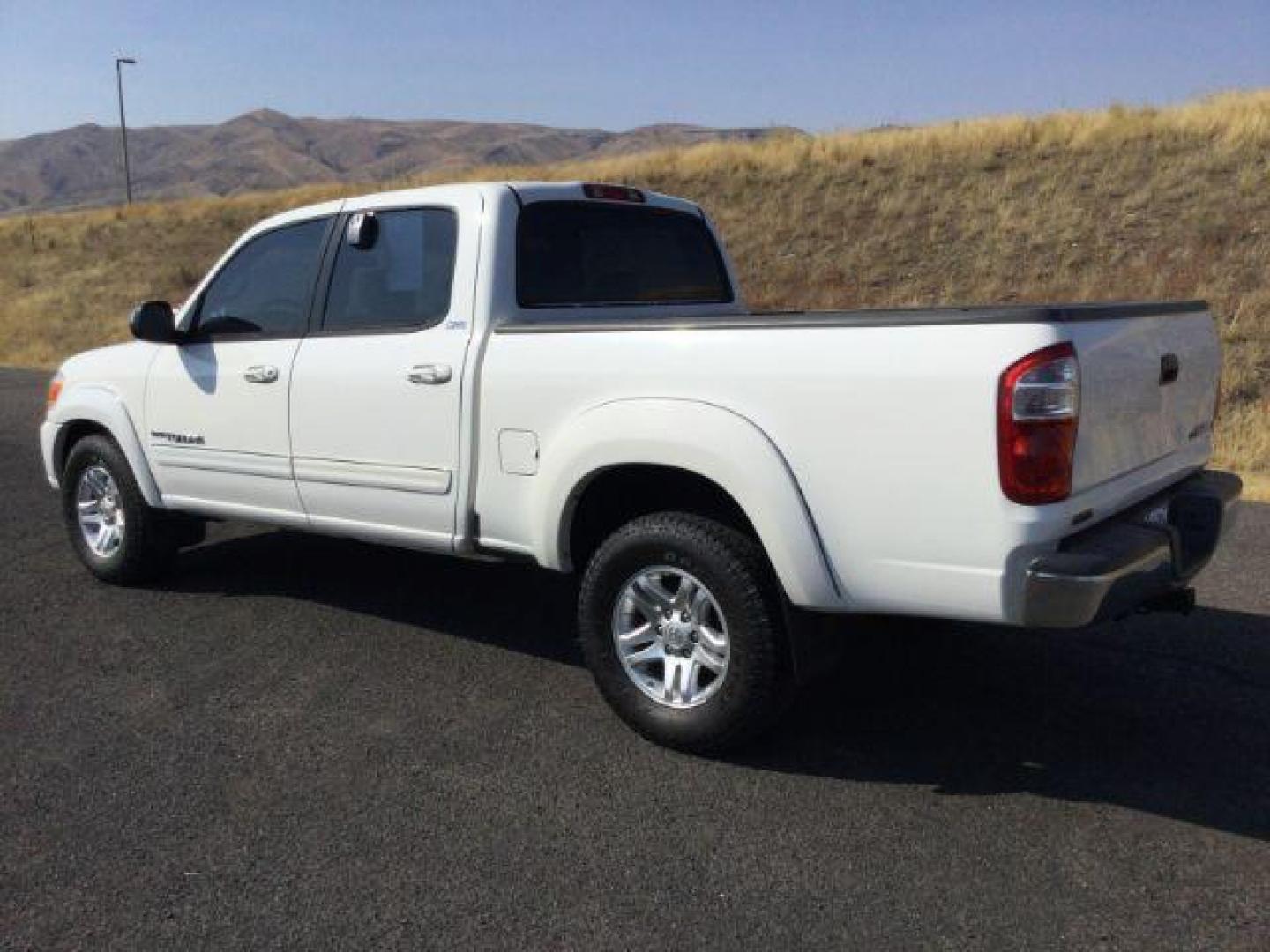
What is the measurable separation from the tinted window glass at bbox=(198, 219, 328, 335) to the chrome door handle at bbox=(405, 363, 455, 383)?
0.88 m

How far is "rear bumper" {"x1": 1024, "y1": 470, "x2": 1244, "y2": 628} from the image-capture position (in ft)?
10.4

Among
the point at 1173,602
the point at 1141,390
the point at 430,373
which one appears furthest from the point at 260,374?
the point at 1173,602

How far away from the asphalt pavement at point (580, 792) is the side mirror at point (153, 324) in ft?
4.32

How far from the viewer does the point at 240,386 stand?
17.3 ft

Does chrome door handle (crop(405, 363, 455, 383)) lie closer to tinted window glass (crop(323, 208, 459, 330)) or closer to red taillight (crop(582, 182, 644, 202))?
tinted window glass (crop(323, 208, 459, 330))

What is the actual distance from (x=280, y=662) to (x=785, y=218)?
19367mm

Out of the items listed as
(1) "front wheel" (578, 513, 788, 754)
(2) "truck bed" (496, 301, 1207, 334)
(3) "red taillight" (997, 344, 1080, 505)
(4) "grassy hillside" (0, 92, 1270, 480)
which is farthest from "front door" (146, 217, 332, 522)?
(4) "grassy hillside" (0, 92, 1270, 480)

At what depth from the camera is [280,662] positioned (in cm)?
495

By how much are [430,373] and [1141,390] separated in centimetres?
247

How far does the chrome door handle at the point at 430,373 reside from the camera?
14.4ft

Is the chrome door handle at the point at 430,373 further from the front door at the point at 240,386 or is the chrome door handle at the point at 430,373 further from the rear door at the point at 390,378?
the front door at the point at 240,386

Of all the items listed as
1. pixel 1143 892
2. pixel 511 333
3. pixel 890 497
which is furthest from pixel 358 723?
pixel 1143 892

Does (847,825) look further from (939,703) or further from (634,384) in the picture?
(634,384)

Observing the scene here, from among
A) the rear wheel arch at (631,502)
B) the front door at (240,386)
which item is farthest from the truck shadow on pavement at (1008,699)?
Answer: the front door at (240,386)
